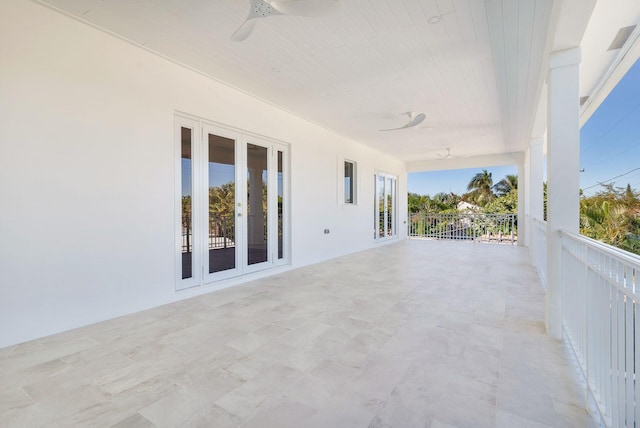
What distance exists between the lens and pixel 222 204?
154 inches

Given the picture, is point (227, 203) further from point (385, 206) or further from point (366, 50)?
point (385, 206)

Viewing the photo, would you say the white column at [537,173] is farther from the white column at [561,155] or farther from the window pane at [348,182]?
the window pane at [348,182]

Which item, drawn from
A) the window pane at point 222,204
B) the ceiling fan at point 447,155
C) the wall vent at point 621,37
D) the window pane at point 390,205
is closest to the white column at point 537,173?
the ceiling fan at point 447,155

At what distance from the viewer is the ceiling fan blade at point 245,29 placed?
7.13 feet

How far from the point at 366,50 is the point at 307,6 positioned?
1258 millimetres

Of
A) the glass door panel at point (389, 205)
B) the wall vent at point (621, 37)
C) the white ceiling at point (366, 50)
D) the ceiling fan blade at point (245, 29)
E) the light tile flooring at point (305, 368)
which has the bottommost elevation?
the light tile flooring at point (305, 368)

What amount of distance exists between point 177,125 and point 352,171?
14.4ft

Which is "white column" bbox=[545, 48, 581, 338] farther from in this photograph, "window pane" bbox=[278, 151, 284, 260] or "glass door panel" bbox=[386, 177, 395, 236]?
"glass door panel" bbox=[386, 177, 395, 236]

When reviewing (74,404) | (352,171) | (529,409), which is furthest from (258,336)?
(352,171)

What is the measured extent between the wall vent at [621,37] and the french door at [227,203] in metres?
3.96

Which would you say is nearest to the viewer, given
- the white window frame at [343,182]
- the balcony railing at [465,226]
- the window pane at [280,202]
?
the window pane at [280,202]

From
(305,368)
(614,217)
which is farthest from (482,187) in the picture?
(305,368)

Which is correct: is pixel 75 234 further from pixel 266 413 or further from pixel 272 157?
pixel 272 157

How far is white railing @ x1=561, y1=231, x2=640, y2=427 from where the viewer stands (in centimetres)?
108
